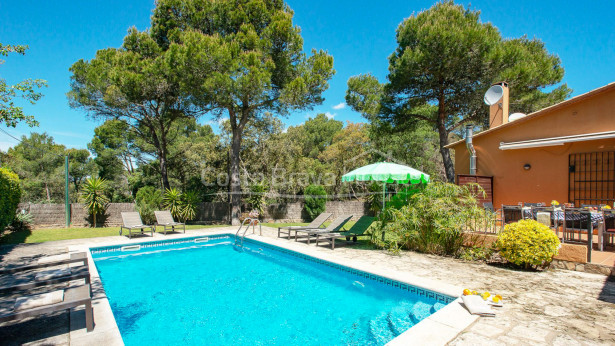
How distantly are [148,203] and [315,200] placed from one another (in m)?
8.88

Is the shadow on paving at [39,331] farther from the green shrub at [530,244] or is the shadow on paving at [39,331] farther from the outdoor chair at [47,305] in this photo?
the green shrub at [530,244]

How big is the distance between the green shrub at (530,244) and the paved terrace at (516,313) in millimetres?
260

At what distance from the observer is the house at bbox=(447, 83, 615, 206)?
823 centimetres

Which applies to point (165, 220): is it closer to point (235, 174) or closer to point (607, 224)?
point (235, 174)

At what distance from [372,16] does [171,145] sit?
16.7 m

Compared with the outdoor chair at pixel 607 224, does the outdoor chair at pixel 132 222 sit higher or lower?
lower

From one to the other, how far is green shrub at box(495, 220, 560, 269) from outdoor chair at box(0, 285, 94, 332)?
6.89 meters

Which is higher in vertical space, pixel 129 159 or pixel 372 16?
pixel 372 16

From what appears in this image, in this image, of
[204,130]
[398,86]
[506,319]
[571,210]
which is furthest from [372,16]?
[204,130]

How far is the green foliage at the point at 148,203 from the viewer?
1572 cm

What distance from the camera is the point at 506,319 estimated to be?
12.5 ft

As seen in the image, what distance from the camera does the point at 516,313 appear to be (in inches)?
157

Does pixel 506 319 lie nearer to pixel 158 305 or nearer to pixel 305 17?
pixel 158 305

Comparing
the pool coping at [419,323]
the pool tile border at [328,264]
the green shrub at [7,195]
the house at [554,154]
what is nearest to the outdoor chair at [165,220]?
the pool tile border at [328,264]
